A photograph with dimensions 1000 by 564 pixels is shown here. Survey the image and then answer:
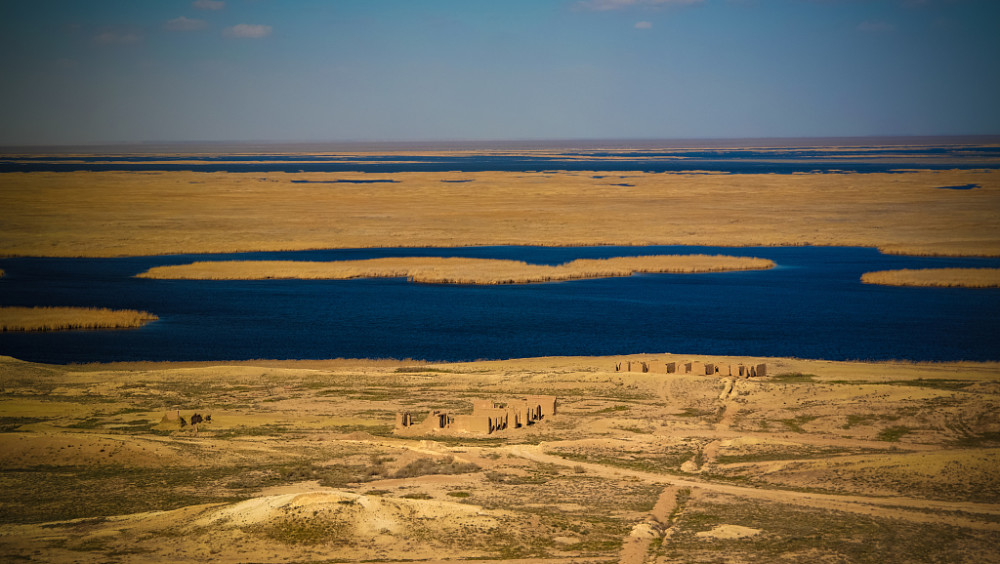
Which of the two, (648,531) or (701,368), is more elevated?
(648,531)

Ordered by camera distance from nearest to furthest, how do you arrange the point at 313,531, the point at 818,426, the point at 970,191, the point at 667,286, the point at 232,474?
the point at 313,531, the point at 232,474, the point at 818,426, the point at 667,286, the point at 970,191

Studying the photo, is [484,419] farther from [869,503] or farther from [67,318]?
[67,318]

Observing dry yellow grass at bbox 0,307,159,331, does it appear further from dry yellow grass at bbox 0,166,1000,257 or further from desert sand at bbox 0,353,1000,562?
dry yellow grass at bbox 0,166,1000,257

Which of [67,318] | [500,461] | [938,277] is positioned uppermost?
[938,277]

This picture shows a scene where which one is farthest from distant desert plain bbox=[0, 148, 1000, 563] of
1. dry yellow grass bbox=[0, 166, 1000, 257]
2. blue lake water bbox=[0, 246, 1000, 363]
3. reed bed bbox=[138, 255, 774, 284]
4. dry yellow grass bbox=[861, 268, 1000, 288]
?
dry yellow grass bbox=[0, 166, 1000, 257]

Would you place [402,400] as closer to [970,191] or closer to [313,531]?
[313,531]

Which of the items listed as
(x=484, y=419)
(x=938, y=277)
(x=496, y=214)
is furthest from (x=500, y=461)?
(x=496, y=214)

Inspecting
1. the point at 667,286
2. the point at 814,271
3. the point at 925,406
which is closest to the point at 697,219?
the point at 814,271
